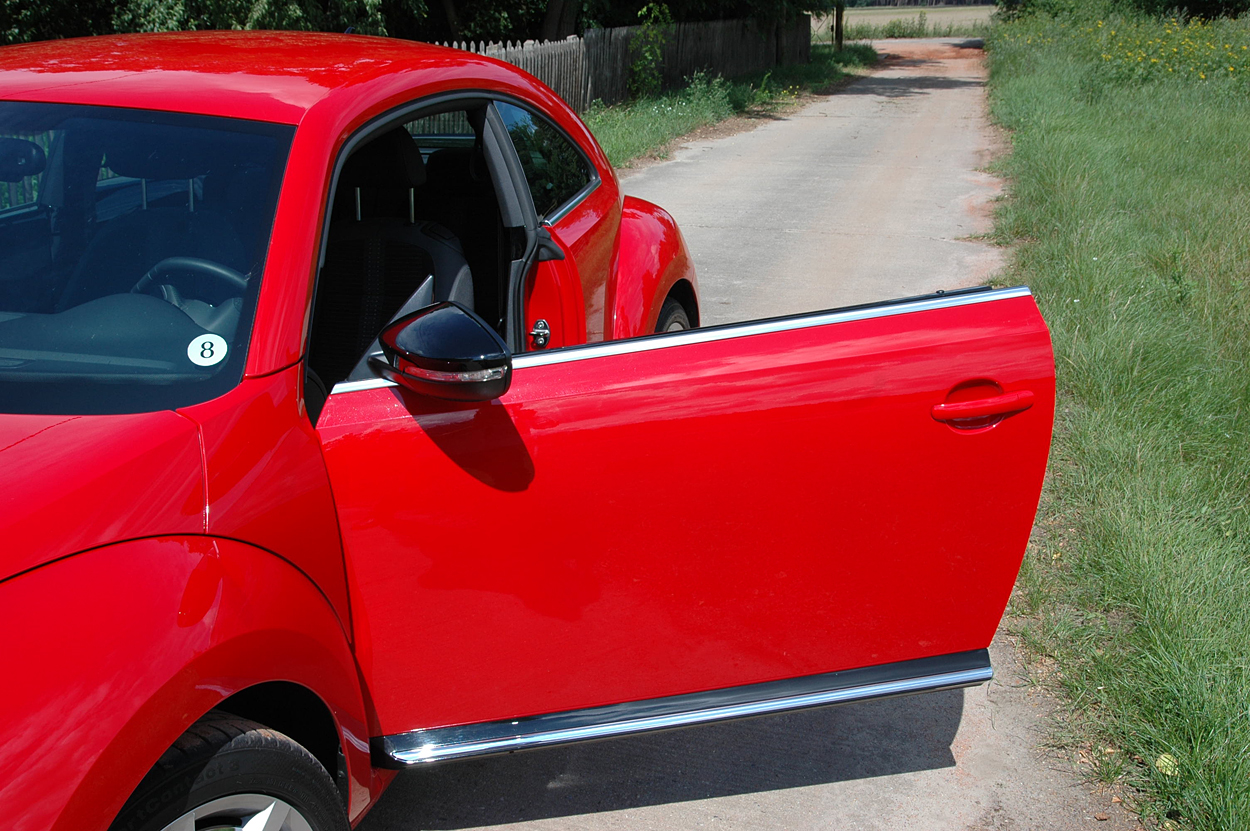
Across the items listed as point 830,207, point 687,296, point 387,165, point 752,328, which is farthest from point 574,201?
point 830,207

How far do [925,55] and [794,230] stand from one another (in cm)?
3331

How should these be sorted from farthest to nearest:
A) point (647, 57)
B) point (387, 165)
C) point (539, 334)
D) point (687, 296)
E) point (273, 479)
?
point (647, 57), point (687, 296), point (387, 165), point (539, 334), point (273, 479)

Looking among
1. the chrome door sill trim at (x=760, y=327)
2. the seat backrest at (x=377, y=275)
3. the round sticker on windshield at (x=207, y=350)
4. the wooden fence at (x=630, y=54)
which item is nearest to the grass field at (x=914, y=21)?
the wooden fence at (x=630, y=54)

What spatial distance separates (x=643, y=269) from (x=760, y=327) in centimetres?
182

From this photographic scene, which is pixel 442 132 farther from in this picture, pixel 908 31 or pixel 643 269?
pixel 908 31

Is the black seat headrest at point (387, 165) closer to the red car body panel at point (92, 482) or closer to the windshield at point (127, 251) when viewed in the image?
the windshield at point (127, 251)

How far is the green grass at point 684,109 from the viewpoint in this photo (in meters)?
14.1

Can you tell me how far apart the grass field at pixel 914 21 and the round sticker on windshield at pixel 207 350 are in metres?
36.8

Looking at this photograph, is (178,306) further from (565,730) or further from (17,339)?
(565,730)

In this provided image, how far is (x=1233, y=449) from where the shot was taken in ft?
14.9

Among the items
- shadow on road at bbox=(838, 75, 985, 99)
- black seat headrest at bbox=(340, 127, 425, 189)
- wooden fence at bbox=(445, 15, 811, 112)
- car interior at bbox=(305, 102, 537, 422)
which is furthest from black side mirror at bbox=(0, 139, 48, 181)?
shadow on road at bbox=(838, 75, 985, 99)

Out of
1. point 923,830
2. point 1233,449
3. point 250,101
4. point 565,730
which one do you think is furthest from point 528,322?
point 1233,449

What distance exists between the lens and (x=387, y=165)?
3129 millimetres

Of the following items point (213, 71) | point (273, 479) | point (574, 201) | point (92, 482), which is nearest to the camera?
point (92, 482)
